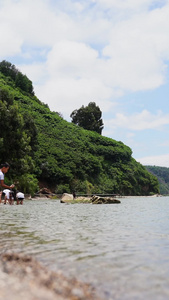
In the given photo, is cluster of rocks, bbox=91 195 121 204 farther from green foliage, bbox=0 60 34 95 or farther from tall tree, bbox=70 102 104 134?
tall tree, bbox=70 102 104 134

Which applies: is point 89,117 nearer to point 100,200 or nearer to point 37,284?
point 100,200

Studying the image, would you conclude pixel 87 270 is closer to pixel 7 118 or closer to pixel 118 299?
pixel 118 299

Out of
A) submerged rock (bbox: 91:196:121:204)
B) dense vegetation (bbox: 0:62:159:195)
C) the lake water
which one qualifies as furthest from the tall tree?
the lake water

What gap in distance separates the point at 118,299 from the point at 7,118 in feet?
108

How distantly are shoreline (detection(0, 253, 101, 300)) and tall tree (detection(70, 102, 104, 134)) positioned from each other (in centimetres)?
10152

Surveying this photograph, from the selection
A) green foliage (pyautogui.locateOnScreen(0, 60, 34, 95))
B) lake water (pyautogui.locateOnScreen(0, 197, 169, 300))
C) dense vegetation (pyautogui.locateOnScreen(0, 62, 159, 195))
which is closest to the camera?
lake water (pyautogui.locateOnScreen(0, 197, 169, 300))

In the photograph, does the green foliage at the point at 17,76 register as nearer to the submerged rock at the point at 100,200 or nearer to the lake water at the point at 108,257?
the submerged rock at the point at 100,200

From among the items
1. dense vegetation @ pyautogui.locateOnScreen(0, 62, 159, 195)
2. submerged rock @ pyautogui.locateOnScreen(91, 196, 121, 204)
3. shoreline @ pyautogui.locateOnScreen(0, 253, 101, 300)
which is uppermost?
dense vegetation @ pyautogui.locateOnScreen(0, 62, 159, 195)

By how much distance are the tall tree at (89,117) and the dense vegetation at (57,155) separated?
569 inches

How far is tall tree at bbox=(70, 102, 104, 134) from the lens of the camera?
105875 millimetres

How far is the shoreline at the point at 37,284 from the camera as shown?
2.74 metres

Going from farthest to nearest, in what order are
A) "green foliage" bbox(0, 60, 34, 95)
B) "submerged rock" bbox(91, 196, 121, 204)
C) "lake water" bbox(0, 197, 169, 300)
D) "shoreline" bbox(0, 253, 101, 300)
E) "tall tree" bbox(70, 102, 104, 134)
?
"tall tree" bbox(70, 102, 104, 134)
"green foliage" bbox(0, 60, 34, 95)
"submerged rock" bbox(91, 196, 121, 204)
"lake water" bbox(0, 197, 169, 300)
"shoreline" bbox(0, 253, 101, 300)

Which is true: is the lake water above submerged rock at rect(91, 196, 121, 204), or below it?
below

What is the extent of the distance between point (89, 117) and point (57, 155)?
45631 millimetres
